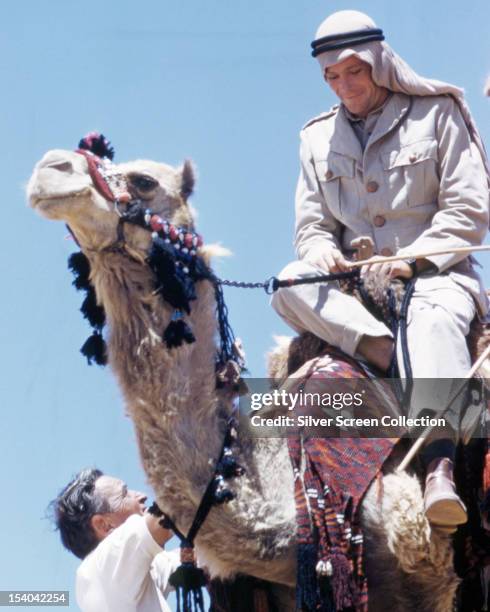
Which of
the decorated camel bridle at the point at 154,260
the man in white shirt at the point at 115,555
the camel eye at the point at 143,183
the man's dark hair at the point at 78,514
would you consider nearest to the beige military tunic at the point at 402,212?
the decorated camel bridle at the point at 154,260

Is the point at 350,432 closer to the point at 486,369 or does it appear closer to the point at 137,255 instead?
the point at 486,369

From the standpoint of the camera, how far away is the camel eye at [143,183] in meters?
6.95

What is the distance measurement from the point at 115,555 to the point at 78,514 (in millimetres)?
836

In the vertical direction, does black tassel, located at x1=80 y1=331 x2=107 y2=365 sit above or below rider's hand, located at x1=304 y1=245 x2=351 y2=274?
below

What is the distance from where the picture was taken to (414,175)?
7.28 m

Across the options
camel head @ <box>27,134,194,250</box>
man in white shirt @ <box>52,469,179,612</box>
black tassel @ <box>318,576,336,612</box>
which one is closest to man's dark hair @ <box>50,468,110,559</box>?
man in white shirt @ <box>52,469,179,612</box>

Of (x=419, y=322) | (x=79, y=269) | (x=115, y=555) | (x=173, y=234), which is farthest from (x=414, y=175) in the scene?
(x=115, y=555)

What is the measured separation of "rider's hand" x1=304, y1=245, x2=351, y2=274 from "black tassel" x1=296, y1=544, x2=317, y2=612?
1420 millimetres

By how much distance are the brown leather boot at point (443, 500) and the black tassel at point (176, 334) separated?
120cm

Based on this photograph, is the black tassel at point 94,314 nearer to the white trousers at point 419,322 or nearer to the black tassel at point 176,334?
the black tassel at point 176,334

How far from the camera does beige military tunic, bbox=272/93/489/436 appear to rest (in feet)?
22.4

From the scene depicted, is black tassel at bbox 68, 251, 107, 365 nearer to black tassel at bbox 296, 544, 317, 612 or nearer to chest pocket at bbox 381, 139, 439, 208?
black tassel at bbox 296, 544, 317, 612

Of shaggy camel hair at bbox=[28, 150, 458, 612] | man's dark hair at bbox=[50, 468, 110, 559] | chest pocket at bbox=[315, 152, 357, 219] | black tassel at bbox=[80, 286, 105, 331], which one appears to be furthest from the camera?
man's dark hair at bbox=[50, 468, 110, 559]

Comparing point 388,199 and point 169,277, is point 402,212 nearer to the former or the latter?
point 388,199
